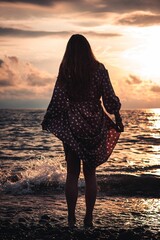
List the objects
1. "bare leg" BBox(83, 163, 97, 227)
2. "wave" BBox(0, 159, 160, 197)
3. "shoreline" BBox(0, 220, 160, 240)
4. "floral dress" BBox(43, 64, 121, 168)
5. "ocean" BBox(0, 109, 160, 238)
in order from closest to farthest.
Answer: "shoreline" BBox(0, 220, 160, 240) < "floral dress" BBox(43, 64, 121, 168) < "bare leg" BBox(83, 163, 97, 227) < "ocean" BBox(0, 109, 160, 238) < "wave" BBox(0, 159, 160, 197)

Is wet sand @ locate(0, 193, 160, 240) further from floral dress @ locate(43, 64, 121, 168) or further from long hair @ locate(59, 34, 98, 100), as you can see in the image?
long hair @ locate(59, 34, 98, 100)

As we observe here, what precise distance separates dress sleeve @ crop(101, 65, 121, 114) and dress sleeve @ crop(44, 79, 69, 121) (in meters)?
0.47

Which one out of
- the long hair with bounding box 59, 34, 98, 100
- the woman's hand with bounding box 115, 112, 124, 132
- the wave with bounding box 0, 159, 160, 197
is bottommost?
the wave with bounding box 0, 159, 160, 197

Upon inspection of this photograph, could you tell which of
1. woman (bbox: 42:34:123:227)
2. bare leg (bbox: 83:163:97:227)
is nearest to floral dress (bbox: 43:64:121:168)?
woman (bbox: 42:34:123:227)

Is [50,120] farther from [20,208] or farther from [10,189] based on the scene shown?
[10,189]

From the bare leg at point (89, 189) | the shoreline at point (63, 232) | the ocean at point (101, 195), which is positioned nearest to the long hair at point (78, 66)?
the bare leg at point (89, 189)

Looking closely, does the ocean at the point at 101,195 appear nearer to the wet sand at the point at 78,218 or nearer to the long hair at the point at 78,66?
the wet sand at the point at 78,218

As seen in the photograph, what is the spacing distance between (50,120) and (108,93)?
0.78m

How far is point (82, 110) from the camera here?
4680mm

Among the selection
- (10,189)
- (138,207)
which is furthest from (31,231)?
(10,189)

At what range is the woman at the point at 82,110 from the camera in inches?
184

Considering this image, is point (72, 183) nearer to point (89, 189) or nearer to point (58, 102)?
point (89, 189)

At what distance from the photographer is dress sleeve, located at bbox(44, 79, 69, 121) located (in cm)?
471

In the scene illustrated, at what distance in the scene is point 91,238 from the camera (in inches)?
170
